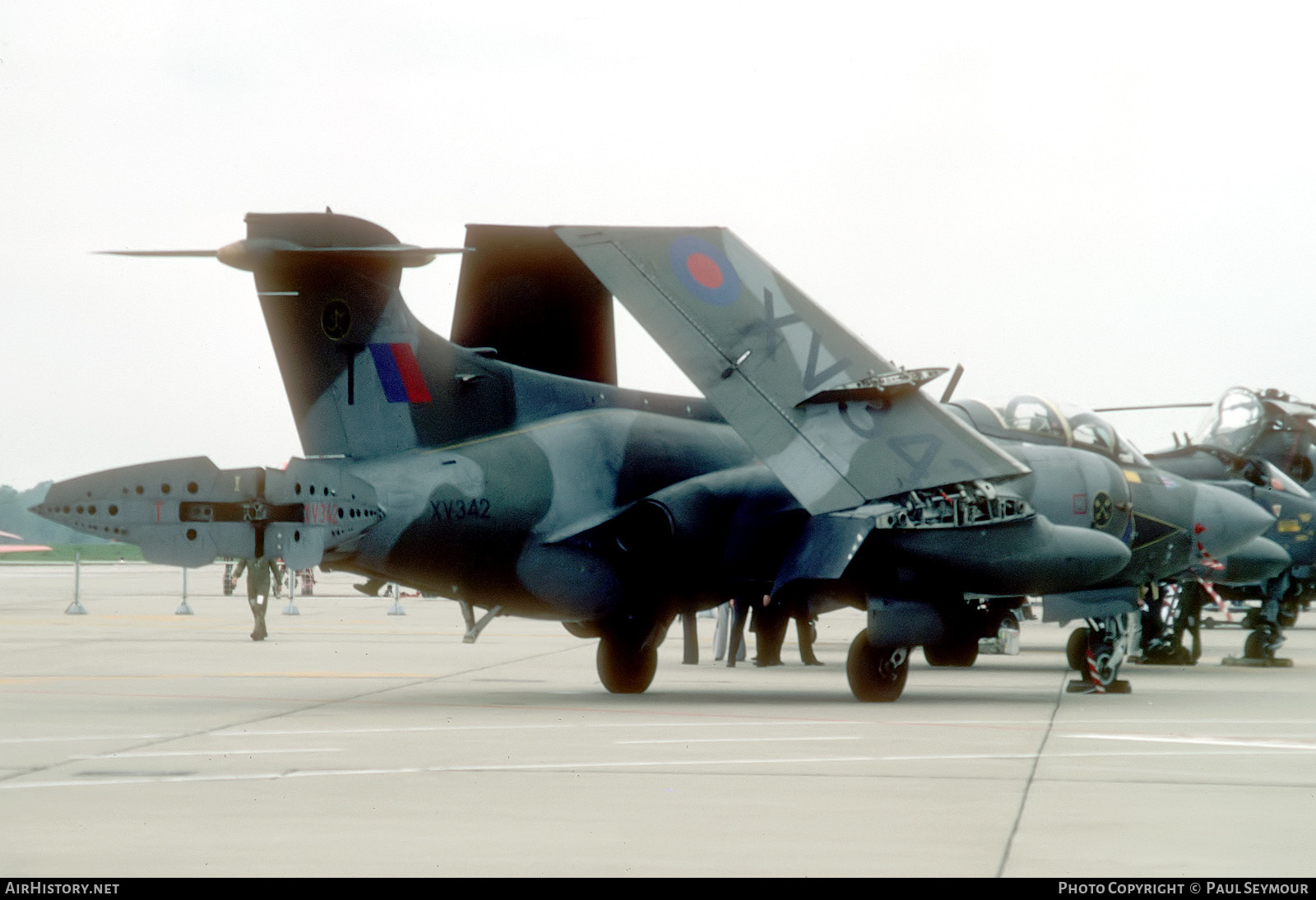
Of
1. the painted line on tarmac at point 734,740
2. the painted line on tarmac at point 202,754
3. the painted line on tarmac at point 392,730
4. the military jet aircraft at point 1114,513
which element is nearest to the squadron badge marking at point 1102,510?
the military jet aircraft at point 1114,513

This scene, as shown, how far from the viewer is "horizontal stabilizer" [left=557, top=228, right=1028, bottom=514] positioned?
16219mm

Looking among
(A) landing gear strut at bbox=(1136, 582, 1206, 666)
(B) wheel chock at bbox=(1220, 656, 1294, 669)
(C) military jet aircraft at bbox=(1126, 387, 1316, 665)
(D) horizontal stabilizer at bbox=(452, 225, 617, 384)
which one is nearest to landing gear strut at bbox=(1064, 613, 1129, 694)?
(A) landing gear strut at bbox=(1136, 582, 1206, 666)

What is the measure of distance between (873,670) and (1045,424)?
4.42 m

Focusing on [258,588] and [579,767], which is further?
[258,588]

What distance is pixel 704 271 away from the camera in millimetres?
16719

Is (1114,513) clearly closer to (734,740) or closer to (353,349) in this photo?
(734,740)

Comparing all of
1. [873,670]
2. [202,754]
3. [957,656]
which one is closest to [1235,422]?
[957,656]

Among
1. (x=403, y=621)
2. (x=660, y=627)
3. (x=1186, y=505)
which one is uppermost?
(x=1186, y=505)

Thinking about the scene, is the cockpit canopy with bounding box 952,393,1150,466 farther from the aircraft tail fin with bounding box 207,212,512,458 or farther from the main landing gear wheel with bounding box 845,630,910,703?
the aircraft tail fin with bounding box 207,212,512,458

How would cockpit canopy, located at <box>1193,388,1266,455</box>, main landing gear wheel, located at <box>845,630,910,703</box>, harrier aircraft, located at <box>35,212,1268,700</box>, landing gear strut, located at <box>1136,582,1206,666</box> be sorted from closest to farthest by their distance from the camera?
1. harrier aircraft, located at <box>35,212,1268,700</box>
2. main landing gear wheel, located at <box>845,630,910,703</box>
3. landing gear strut, located at <box>1136,582,1206,666</box>
4. cockpit canopy, located at <box>1193,388,1266,455</box>
